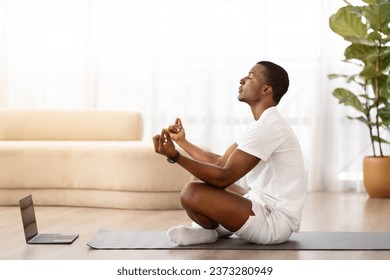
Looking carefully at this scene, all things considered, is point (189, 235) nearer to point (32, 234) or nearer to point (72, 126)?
point (32, 234)

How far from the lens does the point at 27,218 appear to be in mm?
3475

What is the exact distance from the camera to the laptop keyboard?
3.51 metres

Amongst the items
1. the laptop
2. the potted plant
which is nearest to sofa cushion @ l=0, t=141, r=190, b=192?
the laptop

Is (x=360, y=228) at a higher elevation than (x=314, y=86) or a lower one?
lower

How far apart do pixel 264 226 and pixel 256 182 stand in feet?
0.71

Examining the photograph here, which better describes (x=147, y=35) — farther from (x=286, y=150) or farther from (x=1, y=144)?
(x=286, y=150)

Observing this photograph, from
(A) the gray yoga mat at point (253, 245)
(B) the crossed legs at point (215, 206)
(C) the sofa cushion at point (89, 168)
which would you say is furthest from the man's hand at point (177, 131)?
(C) the sofa cushion at point (89, 168)

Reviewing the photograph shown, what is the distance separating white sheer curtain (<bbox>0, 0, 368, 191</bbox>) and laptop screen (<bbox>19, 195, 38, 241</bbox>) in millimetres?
3070

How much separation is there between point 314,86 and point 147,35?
61.0 inches

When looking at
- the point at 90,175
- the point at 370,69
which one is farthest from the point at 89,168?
the point at 370,69

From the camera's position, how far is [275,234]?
328 centimetres

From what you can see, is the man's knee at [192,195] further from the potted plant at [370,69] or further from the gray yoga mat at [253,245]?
the potted plant at [370,69]
